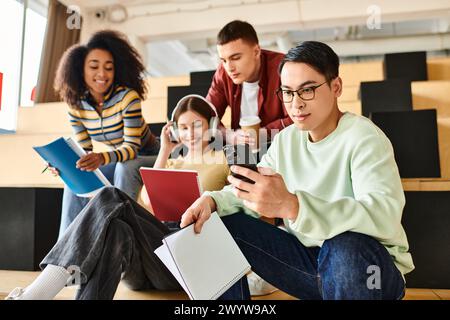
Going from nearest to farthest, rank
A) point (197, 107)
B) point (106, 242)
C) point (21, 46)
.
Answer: point (106, 242)
point (197, 107)
point (21, 46)

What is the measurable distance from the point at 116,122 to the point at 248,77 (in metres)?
0.53

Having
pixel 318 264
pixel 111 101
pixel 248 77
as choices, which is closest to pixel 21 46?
pixel 111 101

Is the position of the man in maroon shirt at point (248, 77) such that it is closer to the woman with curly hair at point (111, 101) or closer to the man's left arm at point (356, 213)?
the woman with curly hair at point (111, 101)

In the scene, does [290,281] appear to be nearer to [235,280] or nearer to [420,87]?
[235,280]

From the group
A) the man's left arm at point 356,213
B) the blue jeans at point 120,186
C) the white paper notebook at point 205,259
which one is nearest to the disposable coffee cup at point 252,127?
the blue jeans at point 120,186

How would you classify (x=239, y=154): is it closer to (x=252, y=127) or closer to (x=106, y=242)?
(x=252, y=127)

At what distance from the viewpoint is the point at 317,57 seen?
2.90ft

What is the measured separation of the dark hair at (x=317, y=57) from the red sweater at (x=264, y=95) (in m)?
0.58

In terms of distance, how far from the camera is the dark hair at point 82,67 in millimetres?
1771

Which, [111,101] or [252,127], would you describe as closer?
[252,127]

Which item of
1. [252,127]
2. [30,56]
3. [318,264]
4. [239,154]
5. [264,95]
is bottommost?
[318,264]

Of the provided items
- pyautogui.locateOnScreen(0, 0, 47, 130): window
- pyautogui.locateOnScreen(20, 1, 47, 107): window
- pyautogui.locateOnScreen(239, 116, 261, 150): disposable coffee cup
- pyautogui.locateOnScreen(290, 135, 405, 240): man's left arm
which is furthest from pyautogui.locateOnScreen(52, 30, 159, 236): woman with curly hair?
pyautogui.locateOnScreen(20, 1, 47, 107): window

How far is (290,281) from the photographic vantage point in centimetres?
92

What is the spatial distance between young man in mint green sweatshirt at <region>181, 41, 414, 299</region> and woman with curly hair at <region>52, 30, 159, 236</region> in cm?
75
